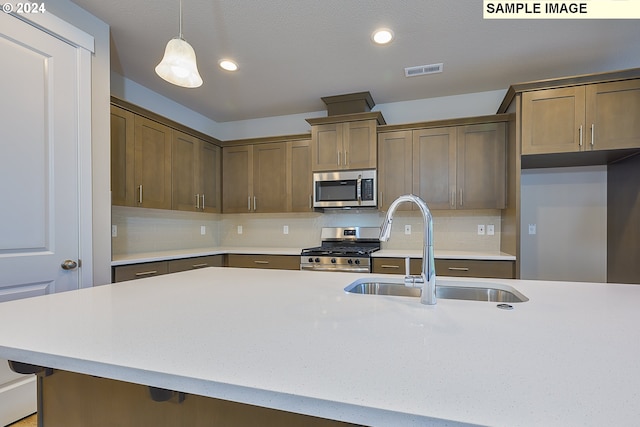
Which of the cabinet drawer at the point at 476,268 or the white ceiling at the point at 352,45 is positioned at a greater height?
the white ceiling at the point at 352,45

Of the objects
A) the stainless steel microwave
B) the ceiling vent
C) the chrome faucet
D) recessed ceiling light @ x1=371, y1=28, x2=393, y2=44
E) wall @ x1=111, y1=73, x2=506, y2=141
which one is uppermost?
recessed ceiling light @ x1=371, y1=28, x2=393, y2=44

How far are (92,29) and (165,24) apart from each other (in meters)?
0.47

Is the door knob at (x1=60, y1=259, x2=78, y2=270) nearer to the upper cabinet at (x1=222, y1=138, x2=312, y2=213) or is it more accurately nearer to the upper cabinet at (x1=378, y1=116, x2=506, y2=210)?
the upper cabinet at (x1=222, y1=138, x2=312, y2=213)

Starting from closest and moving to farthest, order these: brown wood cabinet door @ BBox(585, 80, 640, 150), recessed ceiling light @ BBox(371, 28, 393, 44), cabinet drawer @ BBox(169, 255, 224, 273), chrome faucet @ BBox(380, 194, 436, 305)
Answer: chrome faucet @ BBox(380, 194, 436, 305) < recessed ceiling light @ BBox(371, 28, 393, 44) < brown wood cabinet door @ BBox(585, 80, 640, 150) < cabinet drawer @ BBox(169, 255, 224, 273)

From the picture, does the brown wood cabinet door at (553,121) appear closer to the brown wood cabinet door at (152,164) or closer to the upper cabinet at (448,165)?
the upper cabinet at (448,165)

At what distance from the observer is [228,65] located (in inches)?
111

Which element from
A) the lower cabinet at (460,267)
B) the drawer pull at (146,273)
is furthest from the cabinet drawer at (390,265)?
the drawer pull at (146,273)

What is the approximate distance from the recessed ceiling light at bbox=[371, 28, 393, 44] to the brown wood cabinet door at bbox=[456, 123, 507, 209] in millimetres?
1251

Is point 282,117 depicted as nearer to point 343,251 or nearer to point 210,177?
point 210,177

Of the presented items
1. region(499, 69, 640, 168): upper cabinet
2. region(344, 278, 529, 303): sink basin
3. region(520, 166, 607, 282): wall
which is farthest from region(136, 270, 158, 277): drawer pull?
region(520, 166, 607, 282): wall

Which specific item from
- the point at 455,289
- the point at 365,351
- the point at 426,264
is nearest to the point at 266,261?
the point at 455,289

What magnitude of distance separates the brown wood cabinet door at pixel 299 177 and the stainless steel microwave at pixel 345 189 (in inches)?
5.5

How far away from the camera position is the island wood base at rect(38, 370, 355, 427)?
0.75m

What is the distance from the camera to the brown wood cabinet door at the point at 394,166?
332cm
